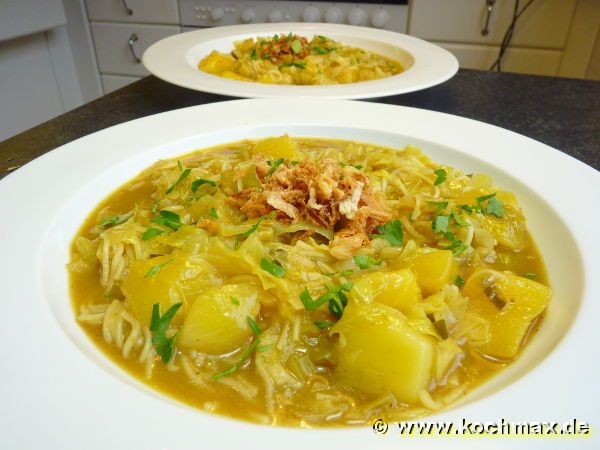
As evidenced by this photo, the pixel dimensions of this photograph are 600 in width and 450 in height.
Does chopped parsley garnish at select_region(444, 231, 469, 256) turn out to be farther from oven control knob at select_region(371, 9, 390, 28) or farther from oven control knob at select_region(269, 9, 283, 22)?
oven control knob at select_region(269, 9, 283, 22)

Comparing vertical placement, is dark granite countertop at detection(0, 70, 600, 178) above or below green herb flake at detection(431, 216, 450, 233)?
below

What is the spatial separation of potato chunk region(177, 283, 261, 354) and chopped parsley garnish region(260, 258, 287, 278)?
0.13m

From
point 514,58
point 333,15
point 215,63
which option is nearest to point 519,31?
point 514,58

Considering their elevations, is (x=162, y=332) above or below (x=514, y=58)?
above

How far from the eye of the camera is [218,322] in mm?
1686

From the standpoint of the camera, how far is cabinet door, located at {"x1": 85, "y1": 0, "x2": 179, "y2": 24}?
7.13m

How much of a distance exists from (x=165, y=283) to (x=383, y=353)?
2.66ft

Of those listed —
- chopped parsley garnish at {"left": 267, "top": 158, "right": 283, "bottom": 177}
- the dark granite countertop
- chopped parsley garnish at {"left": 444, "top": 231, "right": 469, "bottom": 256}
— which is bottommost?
the dark granite countertop

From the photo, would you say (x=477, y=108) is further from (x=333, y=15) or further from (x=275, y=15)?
(x=275, y=15)

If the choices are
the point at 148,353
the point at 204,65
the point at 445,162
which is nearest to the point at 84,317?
the point at 148,353

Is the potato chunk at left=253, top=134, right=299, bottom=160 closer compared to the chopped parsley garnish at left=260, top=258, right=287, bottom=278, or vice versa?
the chopped parsley garnish at left=260, top=258, right=287, bottom=278

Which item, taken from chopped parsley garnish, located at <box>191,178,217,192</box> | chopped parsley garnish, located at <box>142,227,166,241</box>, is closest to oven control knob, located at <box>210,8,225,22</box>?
chopped parsley garnish, located at <box>191,178,217,192</box>

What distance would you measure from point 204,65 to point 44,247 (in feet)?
10.3

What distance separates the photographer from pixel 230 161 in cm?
281
